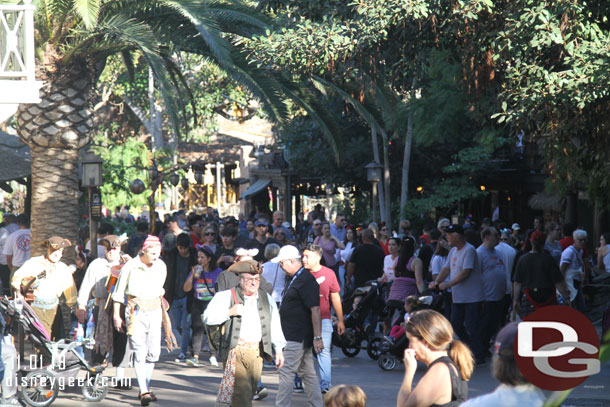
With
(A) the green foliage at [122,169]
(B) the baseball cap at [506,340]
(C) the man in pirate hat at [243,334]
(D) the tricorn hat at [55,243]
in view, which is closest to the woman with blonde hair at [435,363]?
(B) the baseball cap at [506,340]

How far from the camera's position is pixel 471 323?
37.8 feet

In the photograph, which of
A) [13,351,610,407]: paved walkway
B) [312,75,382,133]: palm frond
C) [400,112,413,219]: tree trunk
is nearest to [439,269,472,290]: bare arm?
[13,351,610,407]: paved walkway

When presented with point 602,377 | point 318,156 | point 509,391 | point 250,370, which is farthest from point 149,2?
point 318,156

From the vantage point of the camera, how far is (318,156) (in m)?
28.7

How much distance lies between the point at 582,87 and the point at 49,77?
7435mm

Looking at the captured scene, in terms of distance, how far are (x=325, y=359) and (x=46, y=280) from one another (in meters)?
3.34

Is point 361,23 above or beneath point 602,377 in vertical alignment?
above

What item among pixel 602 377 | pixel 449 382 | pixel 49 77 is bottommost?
pixel 602 377

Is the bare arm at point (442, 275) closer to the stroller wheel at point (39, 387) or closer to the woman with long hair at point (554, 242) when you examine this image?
the woman with long hair at point (554, 242)

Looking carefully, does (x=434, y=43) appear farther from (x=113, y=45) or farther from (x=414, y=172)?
(x=414, y=172)

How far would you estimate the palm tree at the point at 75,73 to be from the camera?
12.0 m

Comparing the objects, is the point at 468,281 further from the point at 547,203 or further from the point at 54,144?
the point at 547,203

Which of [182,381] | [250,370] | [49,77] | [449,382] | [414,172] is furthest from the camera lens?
[414,172]

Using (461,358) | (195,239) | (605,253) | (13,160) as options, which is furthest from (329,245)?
(461,358)
